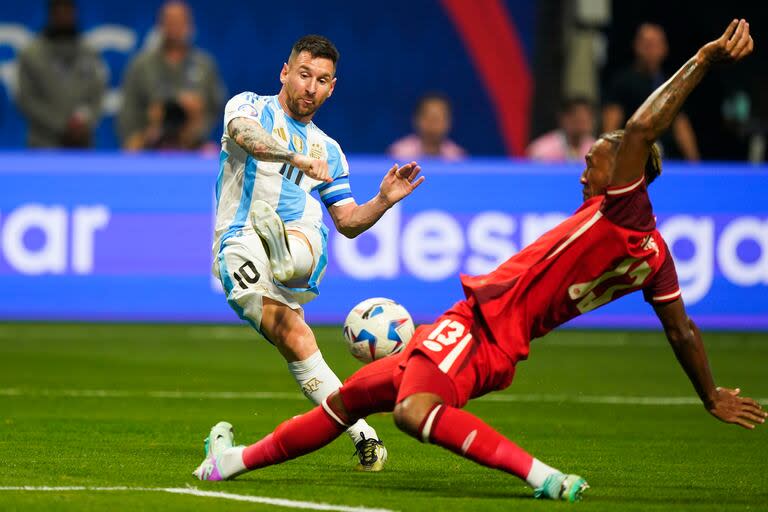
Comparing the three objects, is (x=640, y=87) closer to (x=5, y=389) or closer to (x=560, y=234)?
(x=5, y=389)

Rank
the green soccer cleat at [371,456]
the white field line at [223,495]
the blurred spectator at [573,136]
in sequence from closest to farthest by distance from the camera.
Answer: the white field line at [223,495]
the green soccer cleat at [371,456]
the blurred spectator at [573,136]

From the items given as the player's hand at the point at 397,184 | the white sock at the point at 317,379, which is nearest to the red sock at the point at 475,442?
the white sock at the point at 317,379

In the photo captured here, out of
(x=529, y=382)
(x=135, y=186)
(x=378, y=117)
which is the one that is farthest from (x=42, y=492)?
(x=378, y=117)

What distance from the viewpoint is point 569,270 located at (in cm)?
655

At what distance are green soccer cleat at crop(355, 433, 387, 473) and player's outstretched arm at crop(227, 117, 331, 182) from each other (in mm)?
1350

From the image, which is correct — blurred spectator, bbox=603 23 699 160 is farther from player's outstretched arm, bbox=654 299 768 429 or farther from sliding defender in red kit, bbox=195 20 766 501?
sliding defender in red kit, bbox=195 20 766 501

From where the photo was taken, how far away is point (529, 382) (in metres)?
11.8

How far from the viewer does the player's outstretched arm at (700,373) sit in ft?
22.0

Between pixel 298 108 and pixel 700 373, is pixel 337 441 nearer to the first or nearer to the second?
pixel 298 108

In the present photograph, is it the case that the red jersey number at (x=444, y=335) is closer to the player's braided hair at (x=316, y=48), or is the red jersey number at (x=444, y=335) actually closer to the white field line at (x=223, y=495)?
the white field line at (x=223, y=495)

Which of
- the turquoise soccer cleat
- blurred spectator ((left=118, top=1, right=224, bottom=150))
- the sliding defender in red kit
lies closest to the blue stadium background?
blurred spectator ((left=118, top=1, right=224, bottom=150))

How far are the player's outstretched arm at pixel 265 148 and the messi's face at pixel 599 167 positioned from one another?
1171 mm

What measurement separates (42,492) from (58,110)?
36.5 feet

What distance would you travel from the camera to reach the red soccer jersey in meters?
6.50
